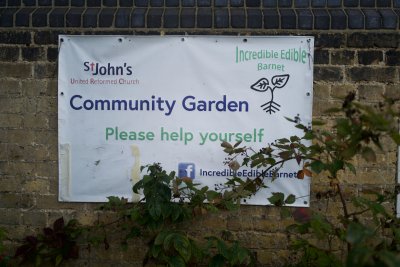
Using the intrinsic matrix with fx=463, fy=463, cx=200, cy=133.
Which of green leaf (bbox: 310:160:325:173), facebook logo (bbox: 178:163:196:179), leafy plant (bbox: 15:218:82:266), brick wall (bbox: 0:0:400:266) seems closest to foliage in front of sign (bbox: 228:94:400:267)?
green leaf (bbox: 310:160:325:173)

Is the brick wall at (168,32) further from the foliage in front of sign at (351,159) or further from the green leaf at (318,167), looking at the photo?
the green leaf at (318,167)

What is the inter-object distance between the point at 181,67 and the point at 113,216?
4.54 ft

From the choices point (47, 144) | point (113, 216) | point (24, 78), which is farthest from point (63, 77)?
point (113, 216)

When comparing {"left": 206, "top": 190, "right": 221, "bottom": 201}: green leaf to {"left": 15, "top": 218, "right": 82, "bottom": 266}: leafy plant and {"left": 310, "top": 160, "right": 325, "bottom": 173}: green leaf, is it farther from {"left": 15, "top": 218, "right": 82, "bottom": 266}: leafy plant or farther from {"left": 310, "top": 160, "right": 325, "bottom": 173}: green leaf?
{"left": 15, "top": 218, "right": 82, "bottom": 266}: leafy plant

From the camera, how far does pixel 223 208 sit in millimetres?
3795

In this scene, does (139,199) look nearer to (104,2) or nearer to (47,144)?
(47,144)

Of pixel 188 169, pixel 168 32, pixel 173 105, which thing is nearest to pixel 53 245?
→ pixel 188 169

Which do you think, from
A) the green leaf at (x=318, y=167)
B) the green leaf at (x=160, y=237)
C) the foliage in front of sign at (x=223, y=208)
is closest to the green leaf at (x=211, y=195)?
the foliage in front of sign at (x=223, y=208)

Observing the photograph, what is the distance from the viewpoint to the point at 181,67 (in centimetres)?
379

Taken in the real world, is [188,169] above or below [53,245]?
above

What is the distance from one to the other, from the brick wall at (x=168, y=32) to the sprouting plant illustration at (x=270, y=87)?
272mm

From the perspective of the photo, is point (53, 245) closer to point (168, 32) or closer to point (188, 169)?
point (188, 169)

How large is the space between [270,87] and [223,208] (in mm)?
1059

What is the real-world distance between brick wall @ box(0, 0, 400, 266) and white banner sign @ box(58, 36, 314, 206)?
0.10 m
